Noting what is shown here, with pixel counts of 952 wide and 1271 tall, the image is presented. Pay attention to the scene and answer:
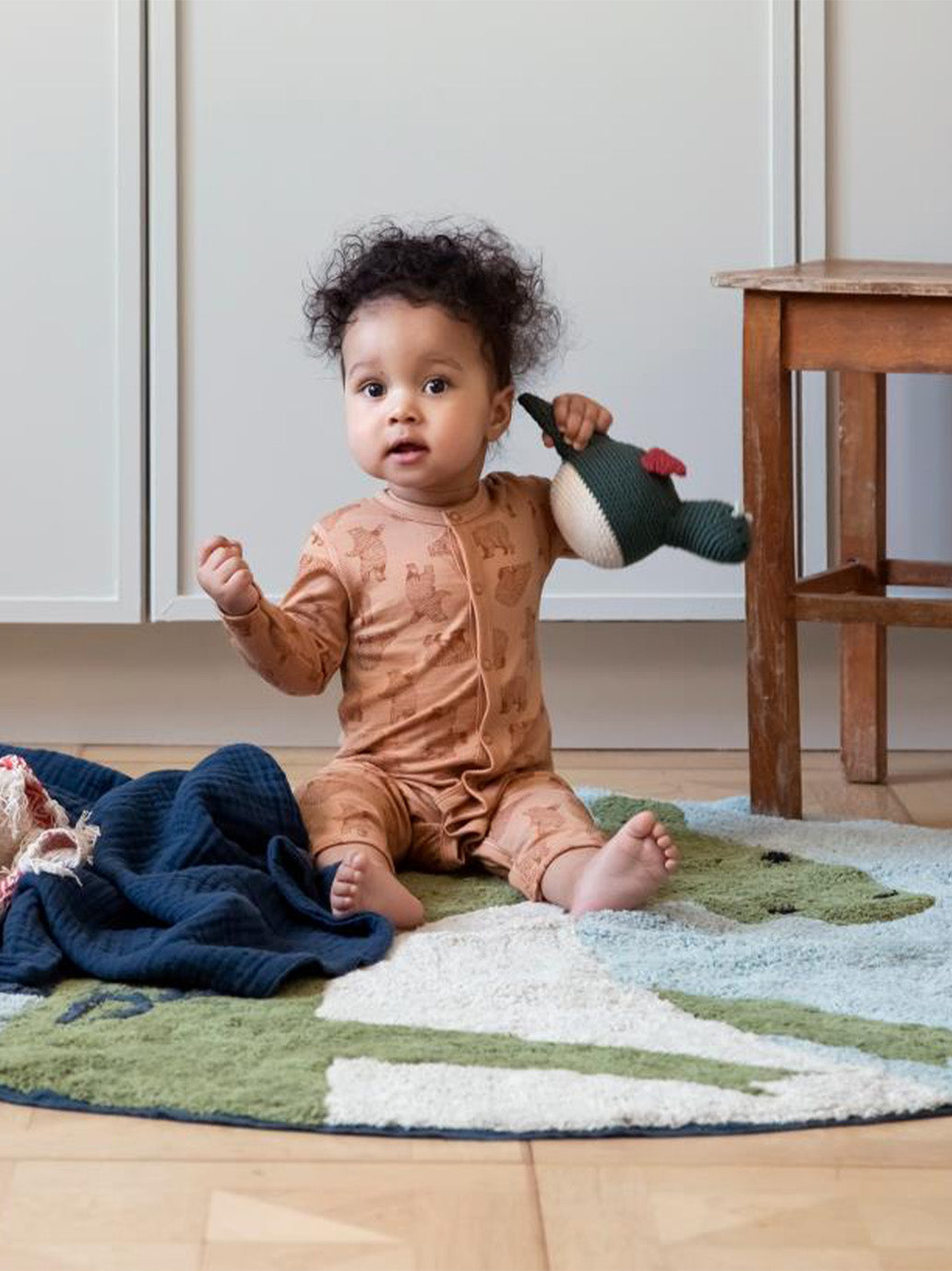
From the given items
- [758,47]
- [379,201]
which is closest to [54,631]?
[379,201]

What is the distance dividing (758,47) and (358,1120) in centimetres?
135

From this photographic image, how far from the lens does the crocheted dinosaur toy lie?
1634 mm

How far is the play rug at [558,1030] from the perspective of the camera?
1.08 m

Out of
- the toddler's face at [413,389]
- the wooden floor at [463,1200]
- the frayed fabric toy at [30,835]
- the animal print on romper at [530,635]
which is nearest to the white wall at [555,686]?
the animal print on romper at [530,635]

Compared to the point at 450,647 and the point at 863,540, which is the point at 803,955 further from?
the point at 863,540

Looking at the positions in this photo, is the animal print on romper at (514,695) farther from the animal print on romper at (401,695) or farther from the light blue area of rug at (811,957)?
the light blue area of rug at (811,957)

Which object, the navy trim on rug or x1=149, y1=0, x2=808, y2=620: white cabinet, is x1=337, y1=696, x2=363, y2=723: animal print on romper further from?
the navy trim on rug

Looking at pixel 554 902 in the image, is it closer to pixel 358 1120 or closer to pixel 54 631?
pixel 358 1120

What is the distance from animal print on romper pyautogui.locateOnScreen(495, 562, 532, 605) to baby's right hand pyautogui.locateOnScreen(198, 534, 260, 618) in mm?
240

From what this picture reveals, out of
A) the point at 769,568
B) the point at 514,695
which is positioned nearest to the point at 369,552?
the point at 514,695

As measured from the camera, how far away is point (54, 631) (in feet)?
7.33

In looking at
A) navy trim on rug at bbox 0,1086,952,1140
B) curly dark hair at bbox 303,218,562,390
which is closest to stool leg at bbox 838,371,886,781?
curly dark hair at bbox 303,218,562,390

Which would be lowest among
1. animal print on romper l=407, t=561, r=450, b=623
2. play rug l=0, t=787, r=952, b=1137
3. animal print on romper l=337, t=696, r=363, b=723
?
play rug l=0, t=787, r=952, b=1137

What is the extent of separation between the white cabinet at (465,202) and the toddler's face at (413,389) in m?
0.38
